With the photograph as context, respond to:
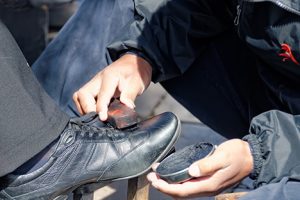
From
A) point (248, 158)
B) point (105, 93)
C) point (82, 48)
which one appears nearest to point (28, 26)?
point (82, 48)

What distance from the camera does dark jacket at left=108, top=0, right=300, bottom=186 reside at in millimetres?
1036

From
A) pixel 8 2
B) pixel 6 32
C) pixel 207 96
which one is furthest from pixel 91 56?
pixel 8 2

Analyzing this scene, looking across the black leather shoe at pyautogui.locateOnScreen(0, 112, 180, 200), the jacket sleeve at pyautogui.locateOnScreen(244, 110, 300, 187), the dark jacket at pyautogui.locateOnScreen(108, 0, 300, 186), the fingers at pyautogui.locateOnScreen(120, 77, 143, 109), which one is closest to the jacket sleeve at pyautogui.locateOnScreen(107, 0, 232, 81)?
the dark jacket at pyautogui.locateOnScreen(108, 0, 300, 186)

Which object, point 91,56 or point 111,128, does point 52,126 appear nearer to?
point 111,128

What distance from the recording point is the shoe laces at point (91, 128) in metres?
1.08

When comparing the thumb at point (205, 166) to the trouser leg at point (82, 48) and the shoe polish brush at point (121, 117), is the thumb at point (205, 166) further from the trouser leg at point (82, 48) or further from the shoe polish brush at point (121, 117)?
the trouser leg at point (82, 48)

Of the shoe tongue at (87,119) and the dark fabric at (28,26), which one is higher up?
the shoe tongue at (87,119)

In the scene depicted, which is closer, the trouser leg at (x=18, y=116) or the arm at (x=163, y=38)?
the trouser leg at (x=18, y=116)

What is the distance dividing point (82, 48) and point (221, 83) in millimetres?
378

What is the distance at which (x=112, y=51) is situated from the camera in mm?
1343

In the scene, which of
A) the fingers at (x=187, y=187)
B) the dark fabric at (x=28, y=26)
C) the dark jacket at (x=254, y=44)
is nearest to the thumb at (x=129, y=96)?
the dark jacket at (x=254, y=44)

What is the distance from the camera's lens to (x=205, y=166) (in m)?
0.98

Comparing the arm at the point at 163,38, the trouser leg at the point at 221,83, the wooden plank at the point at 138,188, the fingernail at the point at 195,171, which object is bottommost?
the wooden plank at the point at 138,188

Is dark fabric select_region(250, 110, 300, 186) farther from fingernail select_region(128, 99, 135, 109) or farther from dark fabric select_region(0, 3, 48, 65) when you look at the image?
dark fabric select_region(0, 3, 48, 65)
